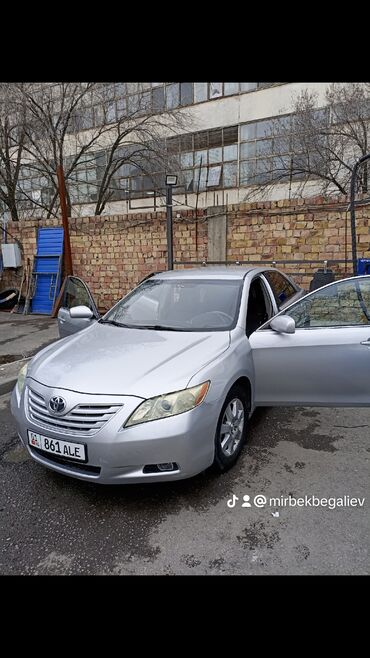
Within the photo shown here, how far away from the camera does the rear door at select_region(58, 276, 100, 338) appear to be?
4188mm

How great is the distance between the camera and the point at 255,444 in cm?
314

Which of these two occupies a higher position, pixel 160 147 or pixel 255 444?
pixel 160 147

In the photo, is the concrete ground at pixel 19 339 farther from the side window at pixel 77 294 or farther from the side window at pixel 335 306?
the side window at pixel 335 306

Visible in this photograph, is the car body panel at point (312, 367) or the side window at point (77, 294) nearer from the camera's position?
the car body panel at point (312, 367)

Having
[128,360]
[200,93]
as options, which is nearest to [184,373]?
[128,360]

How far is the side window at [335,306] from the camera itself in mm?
3086

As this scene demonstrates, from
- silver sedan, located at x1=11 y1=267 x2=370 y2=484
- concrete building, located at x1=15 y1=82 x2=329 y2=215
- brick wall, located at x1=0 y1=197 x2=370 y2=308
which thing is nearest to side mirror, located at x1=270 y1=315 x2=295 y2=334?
silver sedan, located at x1=11 y1=267 x2=370 y2=484

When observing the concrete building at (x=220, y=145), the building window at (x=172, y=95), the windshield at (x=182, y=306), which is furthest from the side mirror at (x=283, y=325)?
the building window at (x=172, y=95)

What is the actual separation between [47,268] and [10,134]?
17.1ft

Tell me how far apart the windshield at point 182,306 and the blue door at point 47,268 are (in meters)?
6.42
